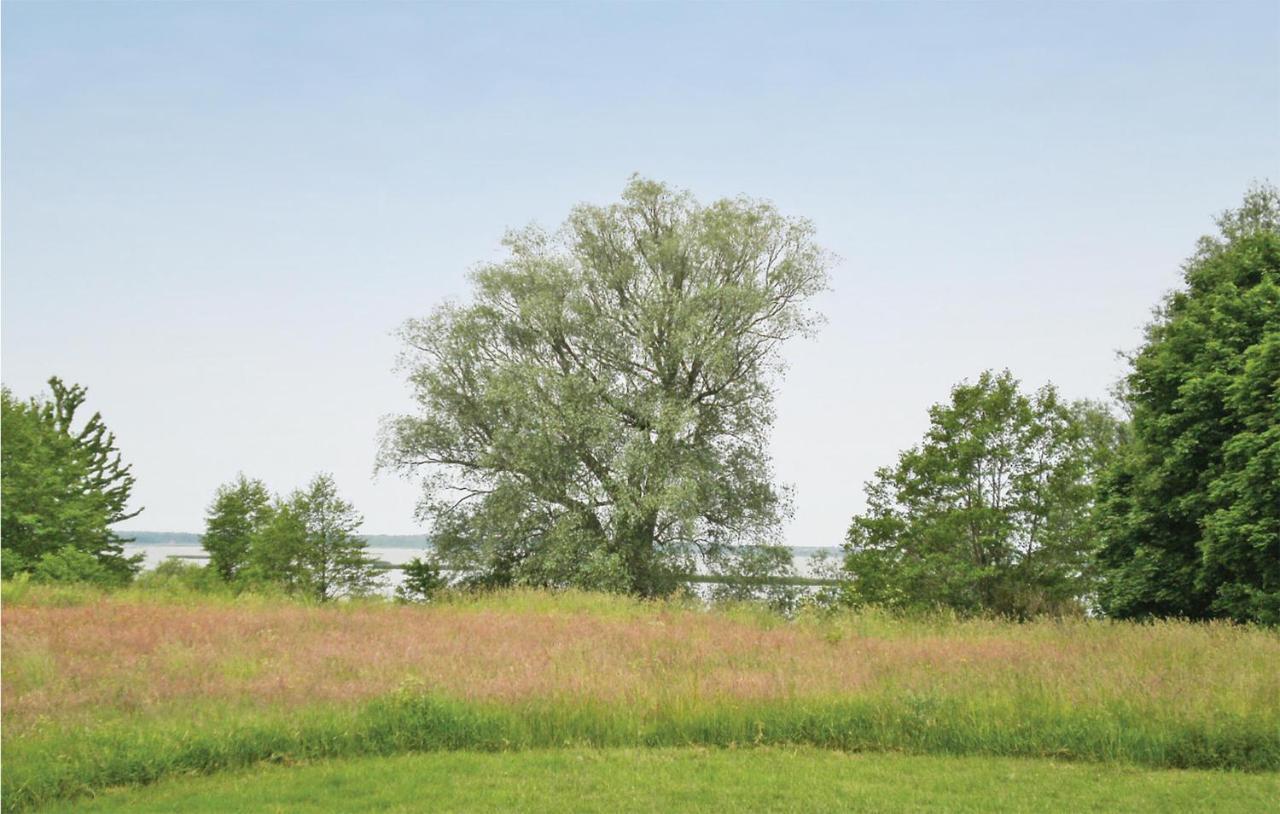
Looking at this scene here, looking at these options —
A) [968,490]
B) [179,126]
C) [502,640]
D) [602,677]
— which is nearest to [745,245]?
[968,490]

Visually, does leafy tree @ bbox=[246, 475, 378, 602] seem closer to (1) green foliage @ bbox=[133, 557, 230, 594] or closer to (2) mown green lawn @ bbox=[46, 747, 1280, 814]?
(1) green foliage @ bbox=[133, 557, 230, 594]

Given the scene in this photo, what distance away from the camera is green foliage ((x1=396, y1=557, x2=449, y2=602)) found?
A: 33.7m

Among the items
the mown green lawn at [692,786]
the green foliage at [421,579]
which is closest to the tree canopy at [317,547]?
the green foliage at [421,579]

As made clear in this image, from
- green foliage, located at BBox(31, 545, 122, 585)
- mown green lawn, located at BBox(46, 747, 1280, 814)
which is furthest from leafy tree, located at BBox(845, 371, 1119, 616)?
green foliage, located at BBox(31, 545, 122, 585)

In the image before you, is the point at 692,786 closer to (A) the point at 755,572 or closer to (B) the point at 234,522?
(A) the point at 755,572

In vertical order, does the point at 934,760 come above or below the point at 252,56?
below

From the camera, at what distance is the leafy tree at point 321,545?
41.9m

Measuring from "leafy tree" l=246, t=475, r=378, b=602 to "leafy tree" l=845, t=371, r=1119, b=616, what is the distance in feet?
76.4

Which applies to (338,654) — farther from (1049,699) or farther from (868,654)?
(1049,699)

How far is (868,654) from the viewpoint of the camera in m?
13.6

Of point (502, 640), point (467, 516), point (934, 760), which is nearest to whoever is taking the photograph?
point (934, 760)

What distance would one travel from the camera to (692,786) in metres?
8.51

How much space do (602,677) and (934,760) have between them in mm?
3980

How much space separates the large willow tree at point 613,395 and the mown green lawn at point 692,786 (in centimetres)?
1914
